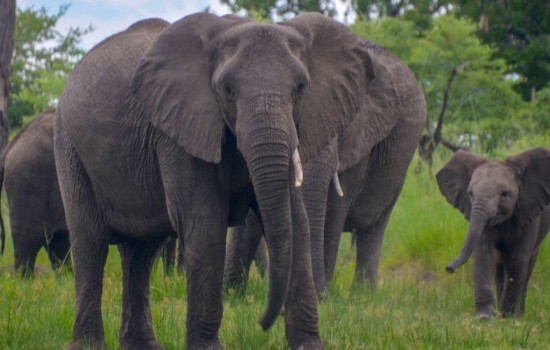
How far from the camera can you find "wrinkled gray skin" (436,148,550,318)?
9867 mm

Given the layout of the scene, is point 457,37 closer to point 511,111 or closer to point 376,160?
point 511,111

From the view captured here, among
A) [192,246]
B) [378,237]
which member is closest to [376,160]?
[378,237]

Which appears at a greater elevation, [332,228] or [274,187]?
[274,187]

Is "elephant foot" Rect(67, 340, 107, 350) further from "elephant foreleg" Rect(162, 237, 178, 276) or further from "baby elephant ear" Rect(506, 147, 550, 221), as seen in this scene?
"baby elephant ear" Rect(506, 147, 550, 221)

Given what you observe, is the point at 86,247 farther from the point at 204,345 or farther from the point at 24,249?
the point at 24,249

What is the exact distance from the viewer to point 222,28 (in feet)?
20.2

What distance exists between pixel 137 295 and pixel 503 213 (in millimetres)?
3713

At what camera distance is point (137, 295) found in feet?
23.9

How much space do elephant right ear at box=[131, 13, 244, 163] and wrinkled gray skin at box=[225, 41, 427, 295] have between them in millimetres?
2057

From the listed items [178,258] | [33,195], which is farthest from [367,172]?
[33,195]

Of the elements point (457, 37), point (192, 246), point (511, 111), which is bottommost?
point (511, 111)

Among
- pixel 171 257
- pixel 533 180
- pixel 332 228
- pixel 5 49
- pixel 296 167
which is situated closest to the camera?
pixel 296 167

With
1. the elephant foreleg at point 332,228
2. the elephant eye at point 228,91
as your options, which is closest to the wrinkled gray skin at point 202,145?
the elephant eye at point 228,91

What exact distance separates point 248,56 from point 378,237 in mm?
5183
